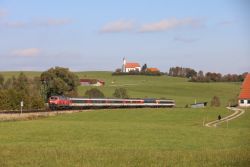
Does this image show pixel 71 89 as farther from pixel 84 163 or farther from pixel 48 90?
pixel 84 163

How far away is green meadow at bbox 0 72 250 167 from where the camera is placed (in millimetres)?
15930

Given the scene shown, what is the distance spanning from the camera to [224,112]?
6912cm

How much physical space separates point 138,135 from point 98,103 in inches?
1860

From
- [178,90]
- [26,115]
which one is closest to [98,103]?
[26,115]

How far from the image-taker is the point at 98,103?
7731 cm

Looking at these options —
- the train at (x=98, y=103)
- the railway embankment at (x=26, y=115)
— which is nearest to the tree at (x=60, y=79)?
the train at (x=98, y=103)

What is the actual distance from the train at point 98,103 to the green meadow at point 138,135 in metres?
4.76

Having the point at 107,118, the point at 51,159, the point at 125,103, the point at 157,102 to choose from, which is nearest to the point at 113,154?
the point at 51,159

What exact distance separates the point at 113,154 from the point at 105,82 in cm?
12500

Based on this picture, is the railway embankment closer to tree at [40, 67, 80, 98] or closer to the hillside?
tree at [40, 67, 80, 98]

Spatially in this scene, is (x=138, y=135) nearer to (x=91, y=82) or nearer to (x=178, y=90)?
(x=178, y=90)

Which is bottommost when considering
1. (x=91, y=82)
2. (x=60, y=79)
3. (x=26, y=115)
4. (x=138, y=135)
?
(x=26, y=115)

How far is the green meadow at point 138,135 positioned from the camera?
15930mm

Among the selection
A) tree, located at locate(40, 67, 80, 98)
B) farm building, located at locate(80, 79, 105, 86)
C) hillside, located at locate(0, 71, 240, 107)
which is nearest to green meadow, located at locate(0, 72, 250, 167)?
hillside, located at locate(0, 71, 240, 107)
